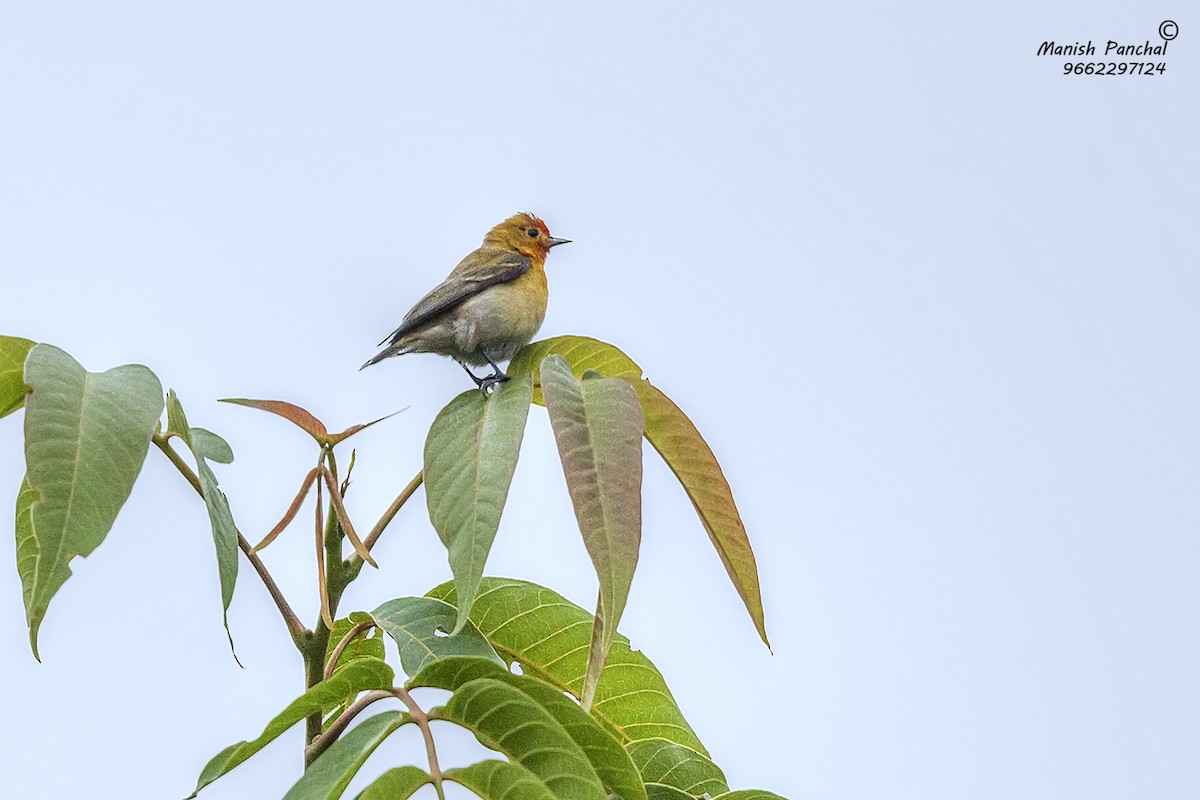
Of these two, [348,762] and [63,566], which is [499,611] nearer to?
[348,762]

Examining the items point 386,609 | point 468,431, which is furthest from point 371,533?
point 468,431

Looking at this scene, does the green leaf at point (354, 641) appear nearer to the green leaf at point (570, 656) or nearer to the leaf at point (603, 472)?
the green leaf at point (570, 656)

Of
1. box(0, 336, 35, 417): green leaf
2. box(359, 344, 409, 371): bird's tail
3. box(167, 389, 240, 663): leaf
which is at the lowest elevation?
box(167, 389, 240, 663): leaf

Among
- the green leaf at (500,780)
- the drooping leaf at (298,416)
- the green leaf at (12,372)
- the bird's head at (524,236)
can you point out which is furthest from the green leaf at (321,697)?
the bird's head at (524,236)

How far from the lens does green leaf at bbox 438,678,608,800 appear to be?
113 cm

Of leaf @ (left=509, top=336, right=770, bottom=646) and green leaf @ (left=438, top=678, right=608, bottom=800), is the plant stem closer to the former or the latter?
green leaf @ (left=438, top=678, right=608, bottom=800)

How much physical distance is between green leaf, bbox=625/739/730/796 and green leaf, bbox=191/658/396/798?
359 millimetres

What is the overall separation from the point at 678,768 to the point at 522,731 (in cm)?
37

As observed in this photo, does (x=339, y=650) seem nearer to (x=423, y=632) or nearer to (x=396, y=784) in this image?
(x=423, y=632)

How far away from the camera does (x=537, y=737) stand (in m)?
1.16

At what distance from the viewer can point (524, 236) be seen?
12.3ft

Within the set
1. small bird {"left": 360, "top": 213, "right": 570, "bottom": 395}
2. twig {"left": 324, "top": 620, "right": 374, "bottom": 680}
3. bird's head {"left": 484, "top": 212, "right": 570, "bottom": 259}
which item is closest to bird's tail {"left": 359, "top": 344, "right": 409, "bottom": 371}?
small bird {"left": 360, "top": 213, "right": 570, "bottom": 395}

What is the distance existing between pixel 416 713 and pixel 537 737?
0.38ft

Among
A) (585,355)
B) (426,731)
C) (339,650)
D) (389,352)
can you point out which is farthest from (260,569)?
(389,352)
